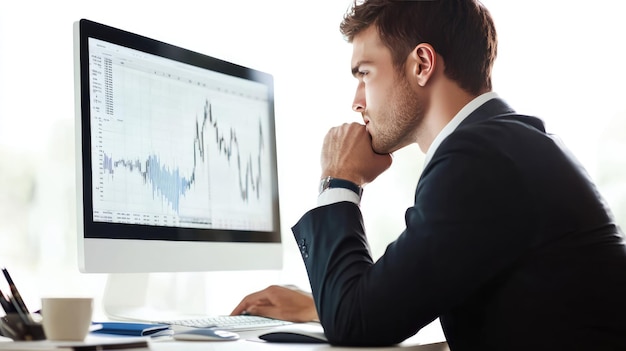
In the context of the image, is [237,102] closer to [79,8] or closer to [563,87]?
[79,8]

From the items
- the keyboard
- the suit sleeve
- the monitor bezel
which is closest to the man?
the suit sleeve

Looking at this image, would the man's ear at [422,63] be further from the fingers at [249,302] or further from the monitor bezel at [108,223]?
the fingers at [249,302]

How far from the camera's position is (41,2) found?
244 centimetres

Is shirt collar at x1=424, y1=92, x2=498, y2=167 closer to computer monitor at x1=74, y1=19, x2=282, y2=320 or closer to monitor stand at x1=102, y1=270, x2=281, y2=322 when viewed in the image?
computer monitor at x1=74, y1=19, x2=282, y2=320

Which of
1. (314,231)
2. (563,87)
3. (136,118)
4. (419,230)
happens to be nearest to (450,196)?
(419,230)

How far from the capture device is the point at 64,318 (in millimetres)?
1045

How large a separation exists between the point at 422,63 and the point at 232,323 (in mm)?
643

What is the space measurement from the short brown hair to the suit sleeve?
0.38 meters

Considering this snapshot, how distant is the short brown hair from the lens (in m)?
1.60

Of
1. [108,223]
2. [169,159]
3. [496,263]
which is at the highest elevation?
[169,159]

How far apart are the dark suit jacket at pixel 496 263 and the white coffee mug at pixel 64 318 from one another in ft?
1.33

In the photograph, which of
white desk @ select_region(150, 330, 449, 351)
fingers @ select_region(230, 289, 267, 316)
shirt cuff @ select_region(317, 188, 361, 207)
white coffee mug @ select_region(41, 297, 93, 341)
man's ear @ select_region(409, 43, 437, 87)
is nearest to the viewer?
white coffee mug @ select_region(41, 297, 93, 341)

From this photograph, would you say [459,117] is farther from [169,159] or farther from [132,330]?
[132,330]

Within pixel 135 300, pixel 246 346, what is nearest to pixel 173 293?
pixel 135 300
